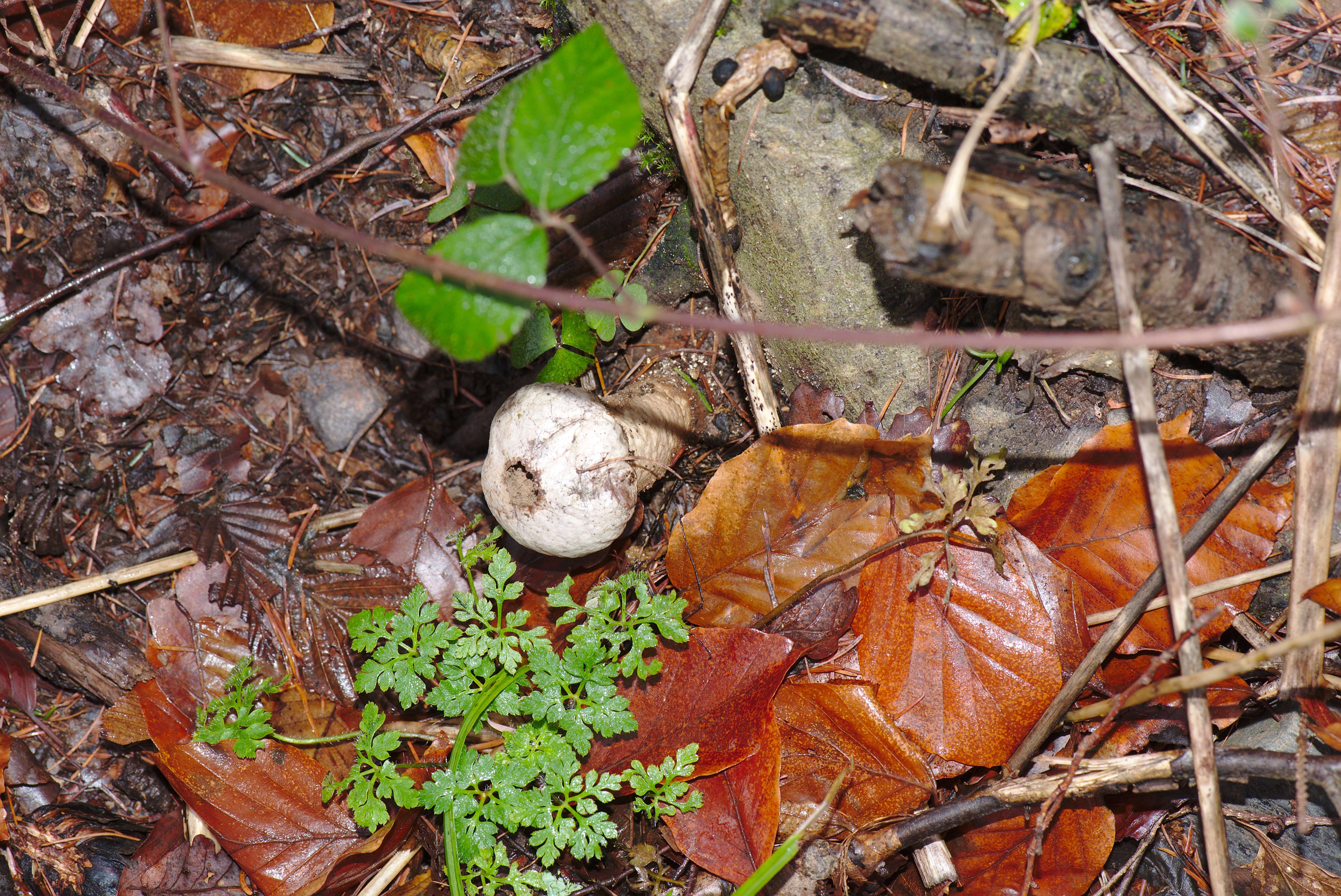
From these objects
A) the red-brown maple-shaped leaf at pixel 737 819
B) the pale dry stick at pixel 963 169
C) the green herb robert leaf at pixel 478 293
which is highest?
the pale dry stick at pixel 963 169

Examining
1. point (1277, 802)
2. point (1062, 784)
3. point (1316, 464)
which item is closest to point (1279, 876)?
point (1277, 802)

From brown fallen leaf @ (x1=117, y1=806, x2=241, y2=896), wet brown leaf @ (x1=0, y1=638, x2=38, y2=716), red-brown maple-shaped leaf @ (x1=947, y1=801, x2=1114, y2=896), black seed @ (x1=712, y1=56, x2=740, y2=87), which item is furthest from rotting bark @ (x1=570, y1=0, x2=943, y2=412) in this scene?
wet brown leaf @ (x1=0, y1=638, x2=38, y2=716)

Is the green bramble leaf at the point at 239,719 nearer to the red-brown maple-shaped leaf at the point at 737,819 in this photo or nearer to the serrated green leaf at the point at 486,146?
the red-brown maple-shaped leaf at the point at 737,819

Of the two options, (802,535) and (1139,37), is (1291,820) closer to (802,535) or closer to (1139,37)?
(802,535)

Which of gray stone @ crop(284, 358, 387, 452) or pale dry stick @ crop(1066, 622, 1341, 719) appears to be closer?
pale dry stick @ crop(1066, 622, 1341, 719)

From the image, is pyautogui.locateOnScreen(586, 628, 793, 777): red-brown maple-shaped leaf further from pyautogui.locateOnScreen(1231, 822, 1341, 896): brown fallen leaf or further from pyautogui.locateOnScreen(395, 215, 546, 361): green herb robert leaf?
pyautogui.locateOnScreen(1231, 822, 1341, 896): brown fallen leaf

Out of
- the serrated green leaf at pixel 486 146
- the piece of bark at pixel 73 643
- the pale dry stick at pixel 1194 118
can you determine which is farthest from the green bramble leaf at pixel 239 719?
the pale dry stick at pixel 1194 118

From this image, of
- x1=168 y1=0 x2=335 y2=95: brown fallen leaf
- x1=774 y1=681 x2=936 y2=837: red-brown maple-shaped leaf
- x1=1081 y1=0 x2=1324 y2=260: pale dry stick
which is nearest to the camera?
x1=1081 y1=0 x2=1324 y2=260: pale dry stick
